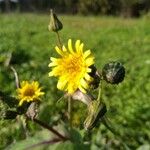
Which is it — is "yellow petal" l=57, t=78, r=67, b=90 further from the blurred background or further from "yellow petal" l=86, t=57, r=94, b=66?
the blurred background

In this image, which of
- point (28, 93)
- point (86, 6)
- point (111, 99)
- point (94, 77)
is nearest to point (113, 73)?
point (94, 77)

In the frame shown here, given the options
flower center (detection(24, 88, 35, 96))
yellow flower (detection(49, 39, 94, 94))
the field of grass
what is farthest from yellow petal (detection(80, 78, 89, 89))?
flower center (detection(24, 88, 35, 96))

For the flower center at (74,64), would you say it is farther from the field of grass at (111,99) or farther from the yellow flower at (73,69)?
the field of grass at (111,99)

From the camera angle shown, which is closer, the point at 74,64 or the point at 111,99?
the point at 74,64

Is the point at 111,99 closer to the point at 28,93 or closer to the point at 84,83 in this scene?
the point at 28,93

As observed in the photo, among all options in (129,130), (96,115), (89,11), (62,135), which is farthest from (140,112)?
(89,11)

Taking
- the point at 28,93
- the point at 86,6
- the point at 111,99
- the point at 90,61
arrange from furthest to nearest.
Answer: the point at 86,6, the point at 111,99, the point at 28,93, the point at 90,61
